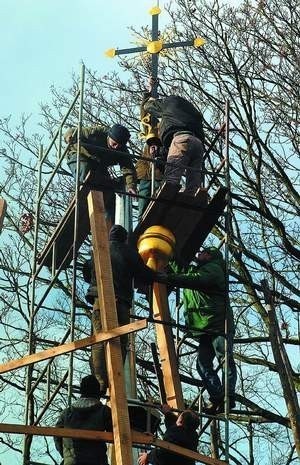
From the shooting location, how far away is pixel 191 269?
453 inches

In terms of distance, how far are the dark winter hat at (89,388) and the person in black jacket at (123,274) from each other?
2.83ft

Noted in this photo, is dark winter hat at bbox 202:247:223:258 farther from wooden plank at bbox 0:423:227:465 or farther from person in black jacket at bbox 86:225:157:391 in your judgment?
wooden plank at bbox 0:423:227:465

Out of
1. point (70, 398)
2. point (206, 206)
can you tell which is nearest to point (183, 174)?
point (206, 206)

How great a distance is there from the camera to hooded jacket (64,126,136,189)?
38.4 ft

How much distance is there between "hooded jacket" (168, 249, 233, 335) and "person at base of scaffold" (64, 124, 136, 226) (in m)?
1.14

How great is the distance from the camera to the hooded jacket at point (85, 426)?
8.73 metres

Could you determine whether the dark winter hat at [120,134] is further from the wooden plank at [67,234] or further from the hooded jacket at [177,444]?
the hooded jacket at [177,444]

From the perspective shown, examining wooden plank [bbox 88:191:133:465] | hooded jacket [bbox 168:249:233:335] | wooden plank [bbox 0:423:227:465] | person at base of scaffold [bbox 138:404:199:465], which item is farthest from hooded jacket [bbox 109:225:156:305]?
wooden plank [bbox 0:423:227:465]

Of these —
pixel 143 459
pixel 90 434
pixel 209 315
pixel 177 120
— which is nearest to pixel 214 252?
pixel 209 315

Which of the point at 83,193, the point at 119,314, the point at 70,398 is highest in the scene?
the point at 83,193

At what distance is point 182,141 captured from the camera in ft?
37.1

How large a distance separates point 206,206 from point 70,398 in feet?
9.05

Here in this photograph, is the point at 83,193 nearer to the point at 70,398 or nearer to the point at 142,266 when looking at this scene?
the point at 142,266

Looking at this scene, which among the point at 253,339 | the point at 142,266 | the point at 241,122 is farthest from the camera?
the point at 241,122
